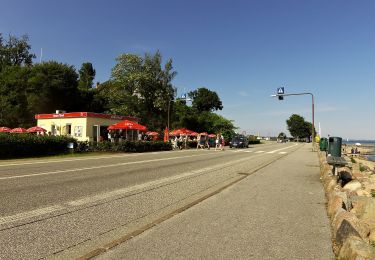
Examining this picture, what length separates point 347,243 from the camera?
4438mm

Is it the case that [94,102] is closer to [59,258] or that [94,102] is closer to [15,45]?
[15,45]

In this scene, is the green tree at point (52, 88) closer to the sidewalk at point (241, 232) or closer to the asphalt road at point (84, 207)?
the asphalt road at point (84, 207)

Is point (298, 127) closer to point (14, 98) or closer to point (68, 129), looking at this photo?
point (14, 98)

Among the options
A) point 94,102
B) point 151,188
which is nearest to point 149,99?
point 94,102

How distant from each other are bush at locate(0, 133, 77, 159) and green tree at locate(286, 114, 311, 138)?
139574 mm

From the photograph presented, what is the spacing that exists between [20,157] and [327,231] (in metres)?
22.2

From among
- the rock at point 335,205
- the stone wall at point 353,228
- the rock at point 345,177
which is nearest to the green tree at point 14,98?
the rock at point 345,177

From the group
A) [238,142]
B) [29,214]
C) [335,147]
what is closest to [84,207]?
[29,214]

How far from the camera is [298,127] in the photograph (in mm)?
156250

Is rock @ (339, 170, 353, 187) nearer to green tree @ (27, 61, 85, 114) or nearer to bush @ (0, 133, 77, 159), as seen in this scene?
bush @ (0, 133, 77, 159)

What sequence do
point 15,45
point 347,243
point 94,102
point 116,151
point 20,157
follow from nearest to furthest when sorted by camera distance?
point 347,243 → point 20,157 → point 116,151 → point 94,102 → point 15,45

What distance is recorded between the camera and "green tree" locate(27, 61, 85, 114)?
62.4 metres

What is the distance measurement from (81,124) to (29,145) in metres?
12.9

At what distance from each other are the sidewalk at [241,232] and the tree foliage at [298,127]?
153 meters
